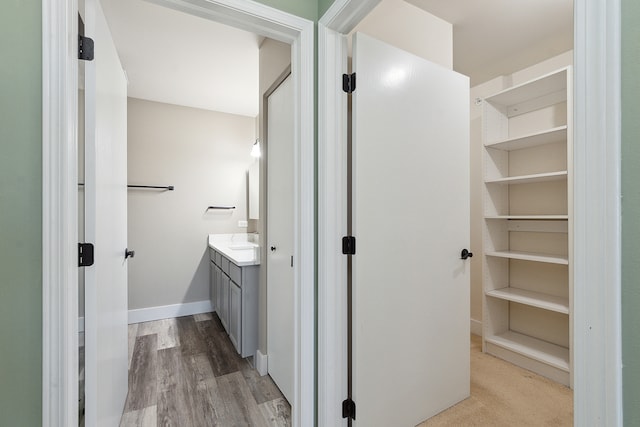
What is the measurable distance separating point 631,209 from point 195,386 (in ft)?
7.89

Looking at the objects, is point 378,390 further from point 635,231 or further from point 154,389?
point 154,389

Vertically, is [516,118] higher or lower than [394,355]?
higher

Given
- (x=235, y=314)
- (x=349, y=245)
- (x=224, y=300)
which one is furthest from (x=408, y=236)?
(x=224, y=300)

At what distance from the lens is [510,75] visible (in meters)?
2.76

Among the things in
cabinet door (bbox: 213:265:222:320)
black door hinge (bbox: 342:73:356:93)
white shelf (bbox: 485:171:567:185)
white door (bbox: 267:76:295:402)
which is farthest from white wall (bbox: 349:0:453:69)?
cabinet door (bbox: 213:265:222:320)

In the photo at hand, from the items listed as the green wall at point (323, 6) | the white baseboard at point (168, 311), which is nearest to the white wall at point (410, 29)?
the green wall at point (323, 6)

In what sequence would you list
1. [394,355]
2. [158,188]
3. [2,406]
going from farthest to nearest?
[158,188]
[394,355]
[2,406]

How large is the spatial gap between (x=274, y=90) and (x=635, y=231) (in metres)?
2.09

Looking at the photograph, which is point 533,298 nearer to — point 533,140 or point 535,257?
point 535,257

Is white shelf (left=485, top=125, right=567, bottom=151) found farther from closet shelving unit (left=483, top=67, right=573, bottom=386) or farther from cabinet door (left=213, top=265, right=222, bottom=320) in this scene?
cabinet door (left=213, top=265, right=222, bottom=320)

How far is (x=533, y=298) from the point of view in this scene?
91.5 inches

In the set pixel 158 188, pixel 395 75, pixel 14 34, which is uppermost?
pixel 395 75

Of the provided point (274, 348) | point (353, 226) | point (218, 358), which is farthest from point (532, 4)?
point (218, 358)

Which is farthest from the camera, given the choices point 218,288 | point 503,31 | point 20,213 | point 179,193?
point 179,193
